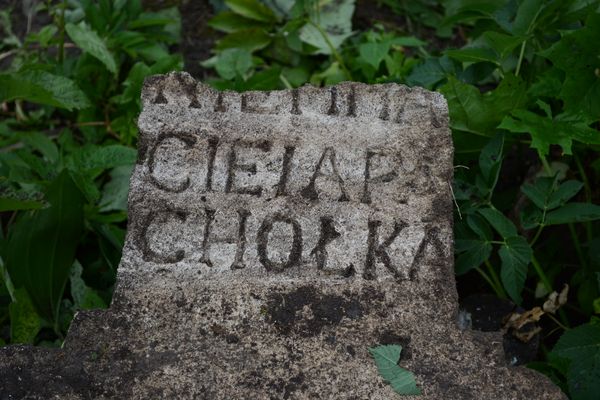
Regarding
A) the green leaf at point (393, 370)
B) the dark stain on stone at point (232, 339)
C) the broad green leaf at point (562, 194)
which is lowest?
the green leaf at point (393, 370)

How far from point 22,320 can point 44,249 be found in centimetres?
20

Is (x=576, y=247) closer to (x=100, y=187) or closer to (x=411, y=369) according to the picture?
(x=411, y=369)

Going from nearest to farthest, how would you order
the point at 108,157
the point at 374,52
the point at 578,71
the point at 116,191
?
the point at 578,71 < the point at 108,157 < the point at 116,191 < the point at 374,52

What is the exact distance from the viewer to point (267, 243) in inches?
63.2

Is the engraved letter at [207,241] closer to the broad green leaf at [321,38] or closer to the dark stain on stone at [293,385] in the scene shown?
the dark stain on stone at [293,385]

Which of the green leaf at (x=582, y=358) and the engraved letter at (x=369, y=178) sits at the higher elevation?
the engraved letter at (x=369, y=178)

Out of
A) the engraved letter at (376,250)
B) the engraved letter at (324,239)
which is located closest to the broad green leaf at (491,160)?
the engraved letter at (376,250)

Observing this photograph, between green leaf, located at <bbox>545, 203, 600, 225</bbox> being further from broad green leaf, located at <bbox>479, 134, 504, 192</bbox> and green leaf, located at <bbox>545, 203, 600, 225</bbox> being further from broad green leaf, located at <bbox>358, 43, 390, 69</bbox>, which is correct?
broad green leaf, located at <bbox>358, 43, 390, 69</bbox>

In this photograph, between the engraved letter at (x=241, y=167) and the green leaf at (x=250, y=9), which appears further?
the green leaf at (x=250, y=9)

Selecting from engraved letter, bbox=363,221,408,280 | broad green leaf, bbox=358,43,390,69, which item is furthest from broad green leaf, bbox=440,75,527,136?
broad green leaf, bbox=358,43,390,69

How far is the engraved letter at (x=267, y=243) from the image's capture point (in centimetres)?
158

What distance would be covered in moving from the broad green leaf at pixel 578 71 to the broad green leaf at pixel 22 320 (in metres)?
1.49

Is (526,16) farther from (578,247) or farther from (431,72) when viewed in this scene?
(578,247)

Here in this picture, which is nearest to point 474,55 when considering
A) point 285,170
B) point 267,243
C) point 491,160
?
point 491,160
